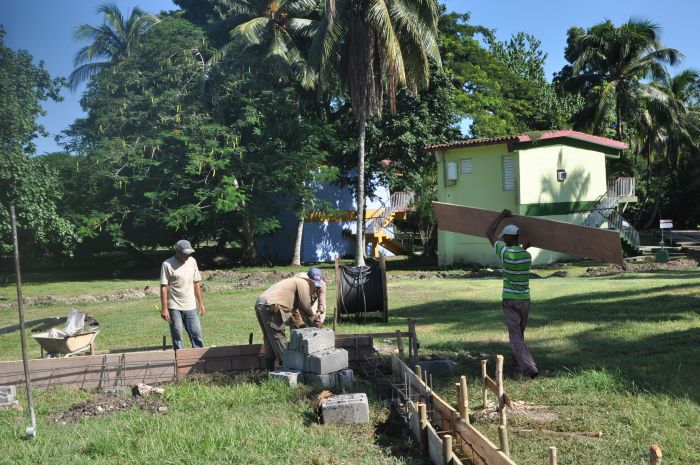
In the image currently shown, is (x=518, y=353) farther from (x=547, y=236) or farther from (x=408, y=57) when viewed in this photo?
(x=408, y=57)

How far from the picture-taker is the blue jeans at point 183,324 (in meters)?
9.27

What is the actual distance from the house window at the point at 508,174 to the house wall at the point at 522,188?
0.46ft

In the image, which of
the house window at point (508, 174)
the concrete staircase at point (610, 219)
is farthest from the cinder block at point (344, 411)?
the concrete staircase at point (610, 219)

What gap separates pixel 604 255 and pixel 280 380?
3.95m

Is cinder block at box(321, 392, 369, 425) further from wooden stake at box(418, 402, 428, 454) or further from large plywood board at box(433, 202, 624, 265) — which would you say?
large plywood board at box(433, 202, 624, 265)

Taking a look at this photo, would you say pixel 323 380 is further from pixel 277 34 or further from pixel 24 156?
pixel 277 34

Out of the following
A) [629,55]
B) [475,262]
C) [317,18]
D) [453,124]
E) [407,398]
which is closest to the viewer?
[407,398]

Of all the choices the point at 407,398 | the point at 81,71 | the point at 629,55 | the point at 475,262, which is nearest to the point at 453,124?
the point at 475,262

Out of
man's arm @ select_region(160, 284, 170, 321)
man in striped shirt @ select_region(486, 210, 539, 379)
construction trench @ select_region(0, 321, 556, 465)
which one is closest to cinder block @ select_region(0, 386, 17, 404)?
construction trench @ select_region(0, 321, 556, 465)

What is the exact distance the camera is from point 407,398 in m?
6.55

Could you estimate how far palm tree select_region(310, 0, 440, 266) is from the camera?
2439 centimetres

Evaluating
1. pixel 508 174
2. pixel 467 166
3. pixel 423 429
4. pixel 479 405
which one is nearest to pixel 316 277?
pixel 479 405

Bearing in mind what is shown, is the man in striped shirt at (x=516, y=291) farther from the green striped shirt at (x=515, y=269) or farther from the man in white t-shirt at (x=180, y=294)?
the man in white t-shirt at (x=180, y=294)

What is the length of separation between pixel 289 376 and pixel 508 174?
22.9m
